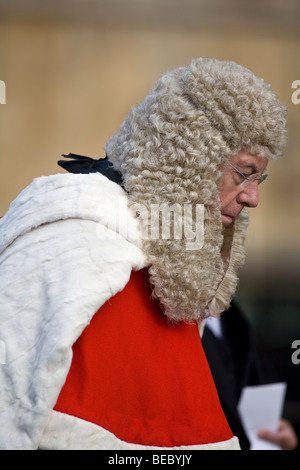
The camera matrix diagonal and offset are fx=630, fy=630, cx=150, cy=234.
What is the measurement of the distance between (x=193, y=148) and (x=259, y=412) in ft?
6.56

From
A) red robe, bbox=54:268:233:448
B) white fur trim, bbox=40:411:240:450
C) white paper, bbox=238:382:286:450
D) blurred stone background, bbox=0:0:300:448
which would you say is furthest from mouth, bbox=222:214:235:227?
blurred stone background, bbox=0:0:300:448

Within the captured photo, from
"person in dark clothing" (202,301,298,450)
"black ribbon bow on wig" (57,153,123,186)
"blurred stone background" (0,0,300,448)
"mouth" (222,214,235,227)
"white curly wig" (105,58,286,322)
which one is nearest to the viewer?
"white curly wig" (105,58,286,322)

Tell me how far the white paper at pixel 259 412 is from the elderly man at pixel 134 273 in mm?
1401

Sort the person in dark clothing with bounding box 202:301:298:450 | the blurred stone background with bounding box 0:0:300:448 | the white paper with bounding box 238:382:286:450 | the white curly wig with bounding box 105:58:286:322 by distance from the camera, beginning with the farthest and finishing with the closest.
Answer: the blurred stone background with bounding box 0:0:300:448
the white paper with bounding box 238:382:286:450
the person in dark clothing with bounding box 202:301:298:450
the white curly wig with bounding box 105:58:286:322

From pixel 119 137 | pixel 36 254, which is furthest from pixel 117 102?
pixel 36 254

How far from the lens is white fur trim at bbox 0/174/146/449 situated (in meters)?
1.78

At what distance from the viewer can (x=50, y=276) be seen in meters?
1.93

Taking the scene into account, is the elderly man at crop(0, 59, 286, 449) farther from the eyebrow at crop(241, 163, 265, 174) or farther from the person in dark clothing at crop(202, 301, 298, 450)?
the person in dark clothing at crop(202, 301, 298, 450)

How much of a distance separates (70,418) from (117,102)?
5.98 m

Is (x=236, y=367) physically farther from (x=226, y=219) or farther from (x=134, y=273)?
(x=134, y=273)

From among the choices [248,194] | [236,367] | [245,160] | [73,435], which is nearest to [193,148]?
[245,160]

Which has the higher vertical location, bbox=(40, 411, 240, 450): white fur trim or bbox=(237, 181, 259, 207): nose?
bbox=(237, 181, 259, 207): nose

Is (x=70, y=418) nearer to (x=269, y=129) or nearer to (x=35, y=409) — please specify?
(x=35, y=409)

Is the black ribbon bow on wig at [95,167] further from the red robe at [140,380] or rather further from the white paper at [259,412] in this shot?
the white paper at [259,412]
